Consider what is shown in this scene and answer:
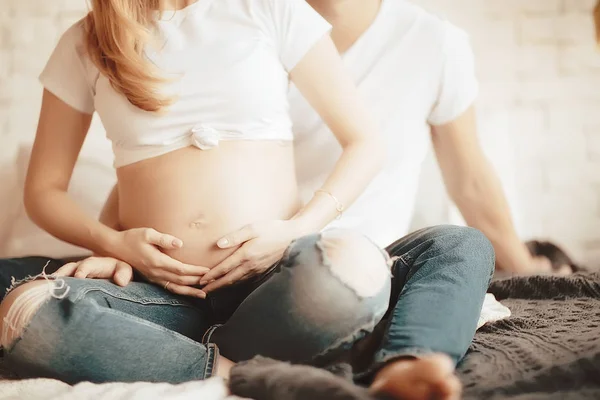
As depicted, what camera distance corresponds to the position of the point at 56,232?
100cm

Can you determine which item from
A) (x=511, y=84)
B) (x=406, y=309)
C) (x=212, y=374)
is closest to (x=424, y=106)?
(x=511, y=84)

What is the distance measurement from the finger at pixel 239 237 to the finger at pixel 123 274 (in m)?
0.14

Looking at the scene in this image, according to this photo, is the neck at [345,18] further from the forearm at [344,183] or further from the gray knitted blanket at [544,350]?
the gray knitted blanket at [544,350]

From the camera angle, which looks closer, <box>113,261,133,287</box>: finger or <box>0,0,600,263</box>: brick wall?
<box>113,261,133,287</box>: finger

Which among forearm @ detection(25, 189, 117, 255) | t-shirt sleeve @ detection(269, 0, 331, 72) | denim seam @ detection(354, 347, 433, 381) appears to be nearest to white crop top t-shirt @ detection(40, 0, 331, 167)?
t-shirt sleeve @ detection(269, 0, 331, 72)

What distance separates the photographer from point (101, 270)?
0.86 metres

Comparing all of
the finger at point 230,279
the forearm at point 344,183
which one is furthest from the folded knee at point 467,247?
the finger at point 230,279

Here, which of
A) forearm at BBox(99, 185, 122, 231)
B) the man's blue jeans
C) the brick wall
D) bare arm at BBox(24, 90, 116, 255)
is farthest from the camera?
the brick wall

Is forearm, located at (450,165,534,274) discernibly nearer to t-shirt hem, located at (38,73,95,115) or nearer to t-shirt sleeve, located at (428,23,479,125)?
t-shirt sleeve, located at (428,23,479,125)

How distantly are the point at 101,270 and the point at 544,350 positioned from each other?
22.9 inches

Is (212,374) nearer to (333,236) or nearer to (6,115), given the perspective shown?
(333,236)

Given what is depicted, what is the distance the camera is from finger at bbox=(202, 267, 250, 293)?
2.71 ft

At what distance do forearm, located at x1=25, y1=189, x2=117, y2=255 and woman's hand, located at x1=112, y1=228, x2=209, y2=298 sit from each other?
68mm

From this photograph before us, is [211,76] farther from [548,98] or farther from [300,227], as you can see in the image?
[548,98]
